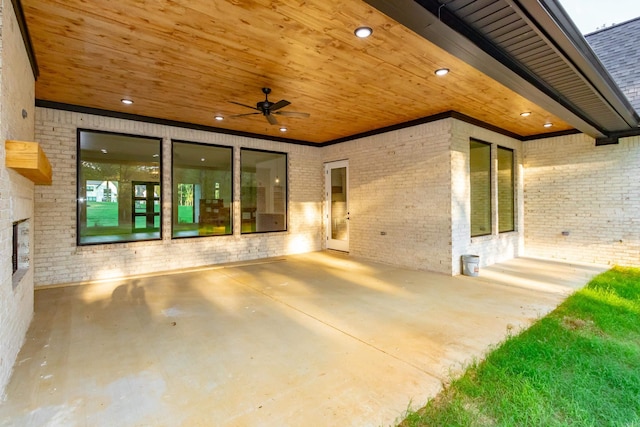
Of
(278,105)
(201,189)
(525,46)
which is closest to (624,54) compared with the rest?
(525,46)

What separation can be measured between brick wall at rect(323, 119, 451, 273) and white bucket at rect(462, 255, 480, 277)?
35cm

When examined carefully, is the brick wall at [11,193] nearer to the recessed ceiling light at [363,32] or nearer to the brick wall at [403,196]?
the recessed ceiling light at [363,32]

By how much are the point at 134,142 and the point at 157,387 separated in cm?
538

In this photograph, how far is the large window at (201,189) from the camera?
6.62 metres

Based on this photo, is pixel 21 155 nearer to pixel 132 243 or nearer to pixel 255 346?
pixel 255 346

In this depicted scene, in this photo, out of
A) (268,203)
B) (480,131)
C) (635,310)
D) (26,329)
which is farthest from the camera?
(268,203)

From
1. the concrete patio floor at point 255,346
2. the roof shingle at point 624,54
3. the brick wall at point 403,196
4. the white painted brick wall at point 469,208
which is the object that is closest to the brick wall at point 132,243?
the concrete patio floor at point 255,346

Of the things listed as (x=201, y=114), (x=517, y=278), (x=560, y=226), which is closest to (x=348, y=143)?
(x=201, y=114)

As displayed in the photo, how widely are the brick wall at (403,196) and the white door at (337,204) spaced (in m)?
0.29

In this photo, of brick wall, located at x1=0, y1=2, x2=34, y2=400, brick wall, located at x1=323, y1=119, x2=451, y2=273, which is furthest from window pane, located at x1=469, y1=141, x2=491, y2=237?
brick wall, located at x1=0, y1=2, x2=34, y2=400

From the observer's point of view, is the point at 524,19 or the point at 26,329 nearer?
the point at 524,19

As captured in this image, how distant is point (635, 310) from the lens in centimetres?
390

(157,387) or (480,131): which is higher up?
(480,131)

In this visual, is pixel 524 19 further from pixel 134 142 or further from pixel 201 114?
pixel 134 142
